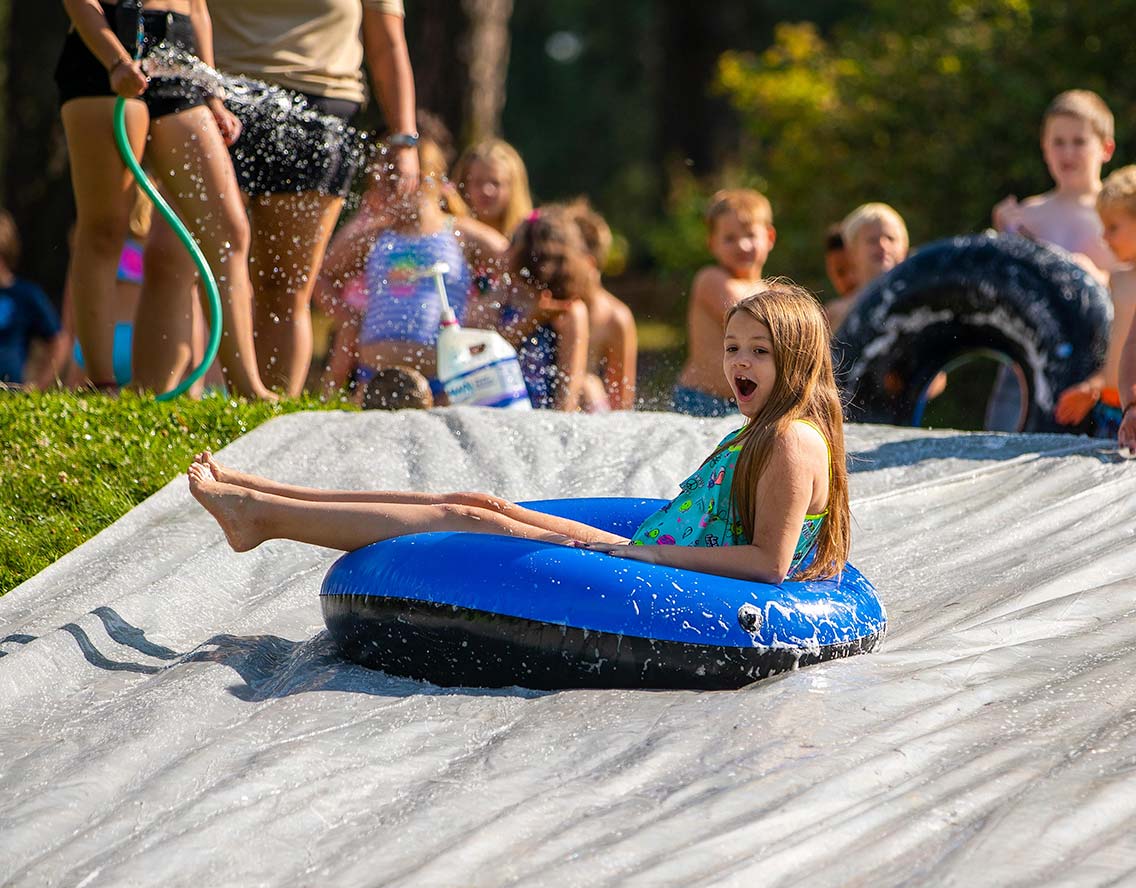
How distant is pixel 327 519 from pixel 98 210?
2.46 meters

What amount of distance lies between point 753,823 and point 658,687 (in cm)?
82

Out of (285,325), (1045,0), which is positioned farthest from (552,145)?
(285,325)

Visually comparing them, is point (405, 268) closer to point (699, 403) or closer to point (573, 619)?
point (699, 403)

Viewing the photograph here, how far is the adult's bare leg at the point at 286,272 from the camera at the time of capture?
6.32 meters

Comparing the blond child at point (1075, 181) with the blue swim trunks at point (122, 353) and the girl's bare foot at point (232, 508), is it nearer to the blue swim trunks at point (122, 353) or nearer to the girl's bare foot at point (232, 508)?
the blue swim trunks at point (122, 353)

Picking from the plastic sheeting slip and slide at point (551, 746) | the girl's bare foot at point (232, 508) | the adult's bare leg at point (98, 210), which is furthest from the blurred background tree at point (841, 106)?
the girl's bare foot at point (232, 508)

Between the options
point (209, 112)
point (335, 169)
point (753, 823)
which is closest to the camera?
point (753, 823)

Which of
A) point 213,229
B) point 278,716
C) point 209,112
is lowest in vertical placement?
point 278,716

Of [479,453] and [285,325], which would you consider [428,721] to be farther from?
[285,325]

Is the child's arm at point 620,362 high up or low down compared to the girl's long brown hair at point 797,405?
down

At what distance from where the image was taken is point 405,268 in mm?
6812

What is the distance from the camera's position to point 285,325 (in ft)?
21.2

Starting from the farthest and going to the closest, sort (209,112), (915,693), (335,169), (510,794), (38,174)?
(38,174) < (335,169) < (209,112) < (915,693) < (510,794)

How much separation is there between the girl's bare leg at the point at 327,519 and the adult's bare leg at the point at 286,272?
233 centimetres
